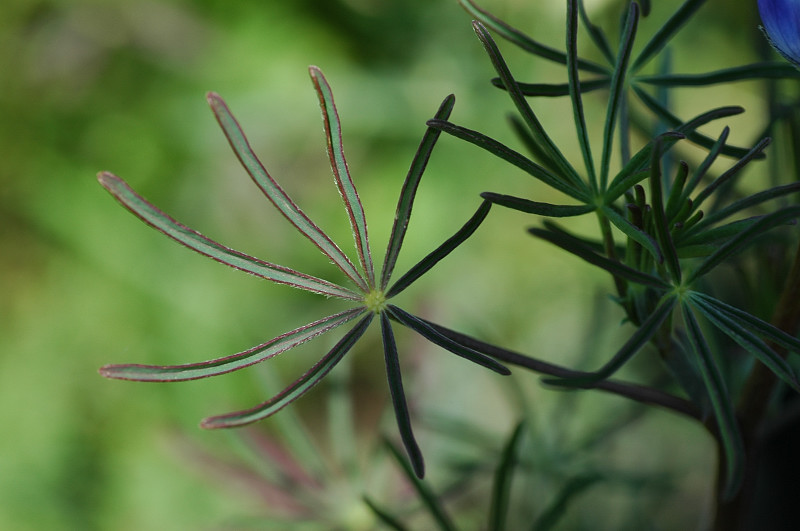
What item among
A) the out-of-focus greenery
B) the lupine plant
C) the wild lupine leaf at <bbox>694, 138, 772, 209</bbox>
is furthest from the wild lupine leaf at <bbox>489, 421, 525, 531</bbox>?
the out-of-focus greenery

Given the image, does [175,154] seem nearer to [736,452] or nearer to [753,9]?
[753,9]

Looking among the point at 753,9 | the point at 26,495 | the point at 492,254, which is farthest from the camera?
the point at 492,254

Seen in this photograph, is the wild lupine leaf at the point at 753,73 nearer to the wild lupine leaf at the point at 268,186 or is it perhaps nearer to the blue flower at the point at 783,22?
the blue flower at the point at 783,22

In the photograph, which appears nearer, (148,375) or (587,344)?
(148,375)

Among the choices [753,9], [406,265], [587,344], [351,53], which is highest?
[351,53]

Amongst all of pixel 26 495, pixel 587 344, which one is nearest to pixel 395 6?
pixel 587 344

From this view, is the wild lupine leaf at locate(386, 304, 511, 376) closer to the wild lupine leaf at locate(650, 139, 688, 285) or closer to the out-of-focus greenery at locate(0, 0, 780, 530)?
the wild lupine leaf at locate(650, 139, 688, 285)

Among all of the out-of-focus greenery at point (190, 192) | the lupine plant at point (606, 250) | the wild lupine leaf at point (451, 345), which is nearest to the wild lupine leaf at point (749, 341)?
the lupine plant at point (606, 250)
